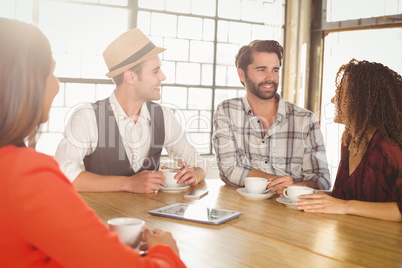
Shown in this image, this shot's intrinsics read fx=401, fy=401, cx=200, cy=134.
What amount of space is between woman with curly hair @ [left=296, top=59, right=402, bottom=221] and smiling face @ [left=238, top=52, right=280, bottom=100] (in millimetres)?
706

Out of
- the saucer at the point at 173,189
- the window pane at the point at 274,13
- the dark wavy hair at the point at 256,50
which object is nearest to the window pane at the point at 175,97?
the window pane at the point at 274,13

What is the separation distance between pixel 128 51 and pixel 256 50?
35.8 inches

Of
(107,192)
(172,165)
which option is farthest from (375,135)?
(172,165)

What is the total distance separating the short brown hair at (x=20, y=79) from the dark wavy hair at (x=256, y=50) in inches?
86.1

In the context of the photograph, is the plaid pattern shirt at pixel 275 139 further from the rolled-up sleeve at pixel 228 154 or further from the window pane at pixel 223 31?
the window pane at pixel 223 31

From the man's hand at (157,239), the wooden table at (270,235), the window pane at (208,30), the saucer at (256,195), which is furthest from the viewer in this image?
the window pane at (208,30)

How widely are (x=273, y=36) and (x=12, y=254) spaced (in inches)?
179

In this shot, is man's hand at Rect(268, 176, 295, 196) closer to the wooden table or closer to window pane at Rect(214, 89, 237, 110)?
the wooden table

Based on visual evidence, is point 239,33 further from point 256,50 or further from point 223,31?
point 256,50

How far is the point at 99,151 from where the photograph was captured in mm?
2264

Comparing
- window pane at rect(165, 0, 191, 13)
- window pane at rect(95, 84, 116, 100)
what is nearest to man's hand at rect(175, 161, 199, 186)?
window pane at rect(95, 84, 116, 100)

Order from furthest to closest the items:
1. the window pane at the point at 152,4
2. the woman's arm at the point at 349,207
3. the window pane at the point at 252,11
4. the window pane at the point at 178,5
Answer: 1. the window pane at the point at 252,11
2. the window pane at the point at 178,5
3. the window pane at the point at 152,4
4. the woman's arm at the point at 349,207

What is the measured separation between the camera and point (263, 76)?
2760mm

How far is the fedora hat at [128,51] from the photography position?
8.05 feet
